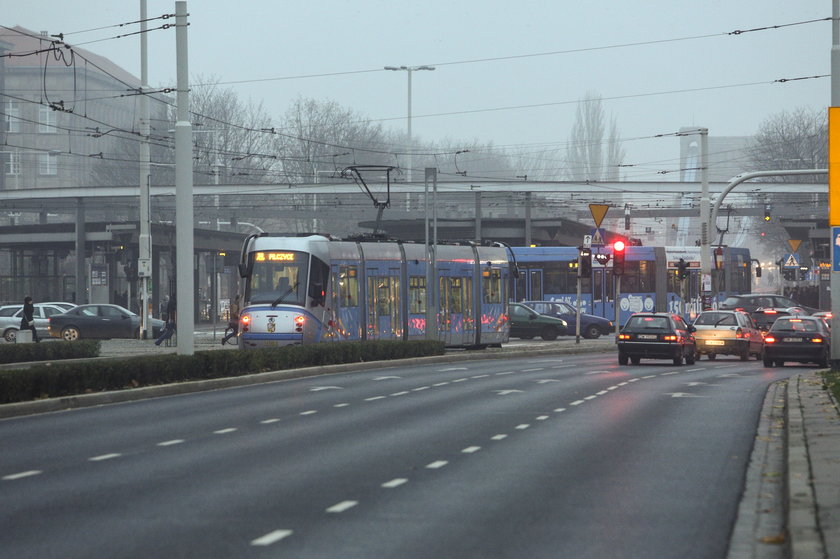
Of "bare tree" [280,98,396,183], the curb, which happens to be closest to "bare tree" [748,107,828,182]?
"bare tree" [280,98,396,183]

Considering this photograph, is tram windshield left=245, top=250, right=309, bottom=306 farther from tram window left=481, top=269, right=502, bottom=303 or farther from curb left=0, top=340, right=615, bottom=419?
tram window left=481, top=269, right=502, bottom=303

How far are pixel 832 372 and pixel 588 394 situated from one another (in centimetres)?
703

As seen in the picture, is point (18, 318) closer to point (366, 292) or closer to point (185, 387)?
point (366, 292)

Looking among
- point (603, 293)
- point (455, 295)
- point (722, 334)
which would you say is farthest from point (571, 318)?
point (722, 334)

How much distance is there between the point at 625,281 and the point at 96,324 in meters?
22.3

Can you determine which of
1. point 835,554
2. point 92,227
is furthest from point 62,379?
point 92,227

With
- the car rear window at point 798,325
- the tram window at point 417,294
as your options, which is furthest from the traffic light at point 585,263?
the car rear window at point 798,325

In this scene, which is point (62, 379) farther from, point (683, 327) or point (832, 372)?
point (683, 327)

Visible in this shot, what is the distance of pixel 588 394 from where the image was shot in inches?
888

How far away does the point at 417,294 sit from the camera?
39.4m

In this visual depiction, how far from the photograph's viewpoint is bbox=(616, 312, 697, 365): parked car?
35000mm

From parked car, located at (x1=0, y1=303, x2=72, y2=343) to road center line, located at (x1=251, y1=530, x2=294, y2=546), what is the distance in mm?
39497

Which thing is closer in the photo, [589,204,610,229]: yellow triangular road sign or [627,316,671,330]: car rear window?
[627,316,671,330]: car rear window

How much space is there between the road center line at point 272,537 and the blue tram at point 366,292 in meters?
25.3
